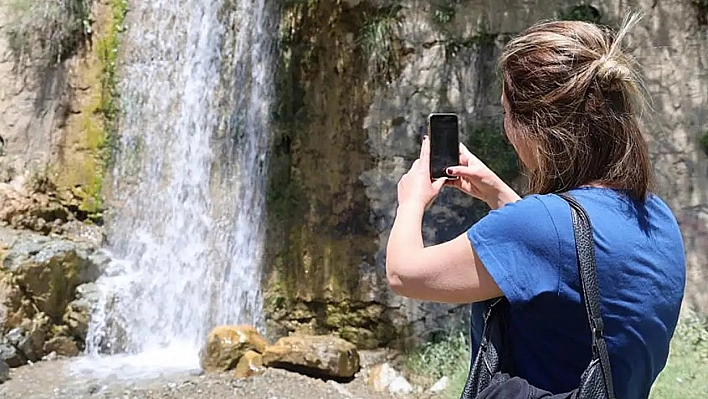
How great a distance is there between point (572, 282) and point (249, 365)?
459 centimetres

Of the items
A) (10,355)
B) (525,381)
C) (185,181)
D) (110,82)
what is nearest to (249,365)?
(10,355)

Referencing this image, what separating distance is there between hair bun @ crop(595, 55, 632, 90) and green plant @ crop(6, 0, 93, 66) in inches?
285

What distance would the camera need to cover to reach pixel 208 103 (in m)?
7.36

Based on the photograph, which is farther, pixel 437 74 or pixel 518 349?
pixel 437 74

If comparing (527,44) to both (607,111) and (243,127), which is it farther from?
(243,127)

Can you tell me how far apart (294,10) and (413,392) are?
11.2 ft

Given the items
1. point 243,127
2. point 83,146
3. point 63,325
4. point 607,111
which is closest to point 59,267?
point 63,325

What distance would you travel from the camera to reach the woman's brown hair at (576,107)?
4.41ft

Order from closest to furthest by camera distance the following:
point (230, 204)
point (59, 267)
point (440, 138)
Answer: point (440, 138) → point (59, 267) → point (230, 204)

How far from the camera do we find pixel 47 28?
24.9 feet

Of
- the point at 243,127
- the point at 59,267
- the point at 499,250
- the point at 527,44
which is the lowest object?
the point at 59,267

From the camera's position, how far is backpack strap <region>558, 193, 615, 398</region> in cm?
127

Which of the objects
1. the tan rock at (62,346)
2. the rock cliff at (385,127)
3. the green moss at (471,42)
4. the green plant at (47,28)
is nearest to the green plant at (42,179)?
the green plant at (47,28)

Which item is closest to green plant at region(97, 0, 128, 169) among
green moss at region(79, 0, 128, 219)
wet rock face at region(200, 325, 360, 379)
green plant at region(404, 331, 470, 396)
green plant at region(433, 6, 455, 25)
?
green moss at region(79, 0, 128, 219)
